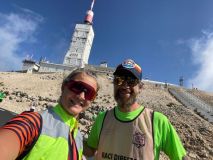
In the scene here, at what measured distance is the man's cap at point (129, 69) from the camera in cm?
442

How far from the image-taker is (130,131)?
4.00 m

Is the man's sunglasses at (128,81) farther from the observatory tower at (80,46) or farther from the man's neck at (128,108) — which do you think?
the observatory tower at (80,46)

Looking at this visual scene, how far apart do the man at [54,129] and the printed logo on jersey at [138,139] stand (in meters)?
0.90

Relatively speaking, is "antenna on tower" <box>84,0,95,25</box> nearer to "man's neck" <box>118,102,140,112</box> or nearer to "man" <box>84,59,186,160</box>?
"man" <box>84,59,186,160</box>

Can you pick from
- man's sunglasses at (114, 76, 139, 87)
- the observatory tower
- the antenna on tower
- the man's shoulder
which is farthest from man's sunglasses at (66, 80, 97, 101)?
the antenna on tower

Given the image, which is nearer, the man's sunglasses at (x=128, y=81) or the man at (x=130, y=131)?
the man at (x=130, y=131)

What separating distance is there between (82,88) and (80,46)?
9241 cm

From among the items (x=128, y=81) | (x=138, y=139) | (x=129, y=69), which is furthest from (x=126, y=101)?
(x=138, y=139)

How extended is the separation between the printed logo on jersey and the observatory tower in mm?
84172

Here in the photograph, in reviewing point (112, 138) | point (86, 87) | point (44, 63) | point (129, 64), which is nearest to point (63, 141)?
point (86, 87)

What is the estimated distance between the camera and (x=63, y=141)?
107 inches

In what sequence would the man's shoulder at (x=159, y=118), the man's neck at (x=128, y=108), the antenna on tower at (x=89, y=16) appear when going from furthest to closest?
the antenna on tower at (x=89, y=16) → the man's neck at (x=128, y=108) → the man's shoulder at (x=159, y=118)

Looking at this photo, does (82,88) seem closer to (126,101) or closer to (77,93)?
(77,93)

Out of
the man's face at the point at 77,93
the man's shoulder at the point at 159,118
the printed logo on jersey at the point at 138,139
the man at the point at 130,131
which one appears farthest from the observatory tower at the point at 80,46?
the man's face at the point at 77,93
